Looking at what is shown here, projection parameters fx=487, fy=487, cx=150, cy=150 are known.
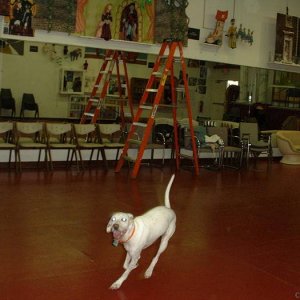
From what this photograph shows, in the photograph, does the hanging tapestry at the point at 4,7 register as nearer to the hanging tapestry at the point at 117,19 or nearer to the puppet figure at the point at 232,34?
the hanging tapestry at the point at 117,19

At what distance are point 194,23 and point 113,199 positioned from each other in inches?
211

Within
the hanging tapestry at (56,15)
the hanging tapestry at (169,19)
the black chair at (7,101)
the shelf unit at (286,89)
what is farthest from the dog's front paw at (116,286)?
the shelf unit at (286,89)

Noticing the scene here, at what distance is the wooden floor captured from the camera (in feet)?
12.0

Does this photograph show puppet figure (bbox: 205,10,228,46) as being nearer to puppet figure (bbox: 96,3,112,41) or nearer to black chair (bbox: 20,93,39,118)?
puppet figure (bbox: 96,3,112,41)

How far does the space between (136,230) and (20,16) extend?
623cm

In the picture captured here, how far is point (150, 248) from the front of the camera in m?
4.69

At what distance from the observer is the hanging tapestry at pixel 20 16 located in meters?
8.42

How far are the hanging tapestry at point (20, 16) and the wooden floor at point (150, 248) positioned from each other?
2.50 m

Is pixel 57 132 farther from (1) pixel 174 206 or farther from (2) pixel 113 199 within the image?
(1) pixel 174 206

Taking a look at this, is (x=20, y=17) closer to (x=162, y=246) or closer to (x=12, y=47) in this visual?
(x=12, y=47)

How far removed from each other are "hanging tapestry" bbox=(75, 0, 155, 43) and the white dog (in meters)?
6.15

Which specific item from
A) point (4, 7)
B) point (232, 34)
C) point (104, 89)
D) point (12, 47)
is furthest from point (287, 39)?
point (4, 7)

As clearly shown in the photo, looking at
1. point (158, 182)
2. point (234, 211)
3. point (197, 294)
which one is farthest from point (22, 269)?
point (158, 182)

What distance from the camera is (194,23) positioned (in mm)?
10562
